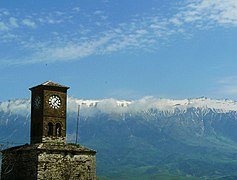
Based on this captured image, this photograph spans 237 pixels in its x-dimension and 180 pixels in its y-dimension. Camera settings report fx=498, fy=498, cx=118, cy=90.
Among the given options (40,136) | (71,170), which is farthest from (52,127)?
(71,170)

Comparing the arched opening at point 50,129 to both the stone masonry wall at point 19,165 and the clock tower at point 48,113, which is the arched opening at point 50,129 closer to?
the clock tower at point 48,113

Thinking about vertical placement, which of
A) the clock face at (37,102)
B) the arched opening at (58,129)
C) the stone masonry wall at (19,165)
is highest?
the clock face at (37,102)

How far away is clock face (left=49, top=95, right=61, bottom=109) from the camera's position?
63.5m

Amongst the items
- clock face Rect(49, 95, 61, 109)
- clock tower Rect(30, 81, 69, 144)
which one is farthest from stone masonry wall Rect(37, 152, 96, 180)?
clock face Rect(49, 95, 61, 109)

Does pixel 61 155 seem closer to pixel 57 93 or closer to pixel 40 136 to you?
pixel 40 136

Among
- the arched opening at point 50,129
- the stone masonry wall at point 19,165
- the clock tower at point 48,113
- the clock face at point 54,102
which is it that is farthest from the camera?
the clock face at point 54,102

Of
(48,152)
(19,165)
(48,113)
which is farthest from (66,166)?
(48,113)

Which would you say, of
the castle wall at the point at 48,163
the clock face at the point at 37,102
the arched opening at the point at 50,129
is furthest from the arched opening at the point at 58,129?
the clock face at the point at 37,102

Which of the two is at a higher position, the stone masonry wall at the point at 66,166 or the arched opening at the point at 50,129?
the arched opening at the point at 50,129

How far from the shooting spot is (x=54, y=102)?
63.9 meters

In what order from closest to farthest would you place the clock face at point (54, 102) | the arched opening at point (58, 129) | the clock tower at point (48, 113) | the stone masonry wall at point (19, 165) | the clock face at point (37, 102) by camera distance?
the stone masonry wall at point (19, 165)
the clock tower at point (48, 113)
the arched opening at point (58, 129)
the clock face at point (54, 102)
the clock face at point (37, 102)

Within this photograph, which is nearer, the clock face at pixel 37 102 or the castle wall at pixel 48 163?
the castle wall at pixel 48 163

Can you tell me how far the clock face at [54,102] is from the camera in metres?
63.5

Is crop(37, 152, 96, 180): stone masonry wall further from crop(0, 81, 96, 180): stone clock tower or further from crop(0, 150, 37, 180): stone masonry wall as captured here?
crop(0, 150, 37, 180): stone masonry wall
